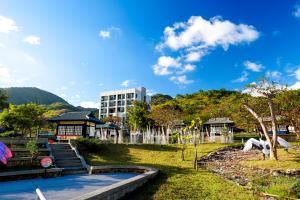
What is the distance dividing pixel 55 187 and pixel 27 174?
2.59 m

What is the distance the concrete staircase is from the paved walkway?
1.08 meters

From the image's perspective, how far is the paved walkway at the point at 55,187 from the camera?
816 cm

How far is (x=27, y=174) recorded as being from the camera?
11.2 meters

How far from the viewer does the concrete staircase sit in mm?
13477

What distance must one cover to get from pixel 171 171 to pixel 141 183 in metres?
3.80

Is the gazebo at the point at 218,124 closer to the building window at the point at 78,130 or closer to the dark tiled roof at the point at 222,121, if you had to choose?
the dark tiled roof at the point at 222,121

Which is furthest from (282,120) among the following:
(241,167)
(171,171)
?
(171,171)

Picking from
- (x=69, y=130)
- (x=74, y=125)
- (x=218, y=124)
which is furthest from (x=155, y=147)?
(x=218, y=124)

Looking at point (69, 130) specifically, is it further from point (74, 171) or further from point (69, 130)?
point (74, 171)

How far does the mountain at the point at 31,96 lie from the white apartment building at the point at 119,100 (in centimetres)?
4721

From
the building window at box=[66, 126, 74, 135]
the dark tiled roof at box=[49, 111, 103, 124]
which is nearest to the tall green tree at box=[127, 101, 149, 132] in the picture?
the dark tiled roof at box=[49, 111, 103, 124]

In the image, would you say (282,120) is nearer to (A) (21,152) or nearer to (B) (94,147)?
(B) (94,147)

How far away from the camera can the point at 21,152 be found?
46.9 feet

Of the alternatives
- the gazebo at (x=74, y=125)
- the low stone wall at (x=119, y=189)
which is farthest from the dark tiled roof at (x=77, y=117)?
the low stone wall at (x=119, y=189)
